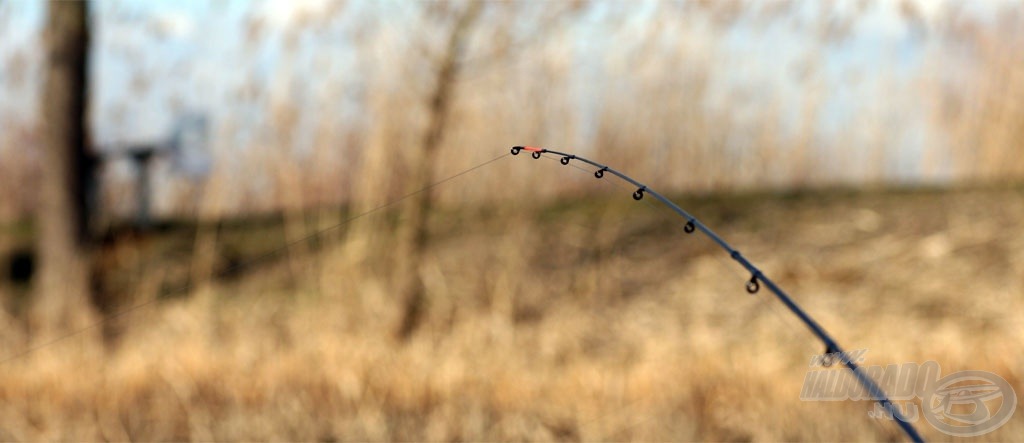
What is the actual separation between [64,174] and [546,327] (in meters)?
3.53

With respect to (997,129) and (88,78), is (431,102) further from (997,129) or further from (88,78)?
(997,129)

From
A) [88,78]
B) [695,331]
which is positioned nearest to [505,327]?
[695,331]

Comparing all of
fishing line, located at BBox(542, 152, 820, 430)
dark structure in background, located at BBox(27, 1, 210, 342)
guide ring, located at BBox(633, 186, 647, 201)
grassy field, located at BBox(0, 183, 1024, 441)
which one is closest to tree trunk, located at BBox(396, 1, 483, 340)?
grassy field, located at BBox(0, 183, 1024, 441)

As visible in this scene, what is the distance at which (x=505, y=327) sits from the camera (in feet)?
18.8

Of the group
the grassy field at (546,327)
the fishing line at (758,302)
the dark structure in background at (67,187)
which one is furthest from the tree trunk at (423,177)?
the dark structure in background at (67,187)

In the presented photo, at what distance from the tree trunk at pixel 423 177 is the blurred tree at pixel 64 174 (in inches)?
87.3

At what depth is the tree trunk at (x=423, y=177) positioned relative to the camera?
545cm

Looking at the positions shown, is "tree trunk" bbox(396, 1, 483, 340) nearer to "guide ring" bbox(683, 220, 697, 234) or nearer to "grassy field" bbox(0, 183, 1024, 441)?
"grassy field" bbox(0, 183, 1024, 441)

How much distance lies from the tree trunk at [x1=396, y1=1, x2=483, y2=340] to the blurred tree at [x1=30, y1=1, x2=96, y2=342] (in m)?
2.22

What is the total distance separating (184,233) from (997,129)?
6.29 meters

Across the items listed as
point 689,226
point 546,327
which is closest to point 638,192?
point 689,226

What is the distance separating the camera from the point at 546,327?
6074 mm

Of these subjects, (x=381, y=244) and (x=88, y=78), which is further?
(x=88, y=78)

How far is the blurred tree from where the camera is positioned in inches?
275
